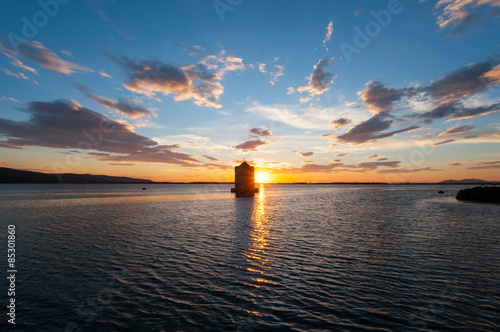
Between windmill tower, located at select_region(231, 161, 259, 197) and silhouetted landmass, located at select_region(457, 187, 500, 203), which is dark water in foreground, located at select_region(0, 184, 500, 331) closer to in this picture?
silhouetted landmass, located at select_region(457, 187, 500, 203)

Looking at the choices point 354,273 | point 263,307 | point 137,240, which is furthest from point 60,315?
point 354,273

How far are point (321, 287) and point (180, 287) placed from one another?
7.77 meters

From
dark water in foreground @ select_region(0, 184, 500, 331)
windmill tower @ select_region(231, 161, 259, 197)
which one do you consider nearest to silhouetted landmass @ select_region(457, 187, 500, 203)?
dark water in foreground @ select_region(0, 184, 500, 331)

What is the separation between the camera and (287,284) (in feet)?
43.4

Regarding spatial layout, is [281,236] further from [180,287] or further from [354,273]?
[180,287]

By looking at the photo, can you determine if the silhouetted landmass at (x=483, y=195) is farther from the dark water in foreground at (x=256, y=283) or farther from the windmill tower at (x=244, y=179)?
the windmill tower at (x=244, y=179)

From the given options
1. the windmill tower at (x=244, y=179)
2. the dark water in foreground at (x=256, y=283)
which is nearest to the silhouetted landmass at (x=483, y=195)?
the dark water in foreground at (x=256, y=283)

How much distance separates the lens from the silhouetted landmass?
223 ft

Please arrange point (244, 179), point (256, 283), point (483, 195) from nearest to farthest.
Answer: point (256, 283) → point (483, 195) → point (244, 179)

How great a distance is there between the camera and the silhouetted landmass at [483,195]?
67.9 metres

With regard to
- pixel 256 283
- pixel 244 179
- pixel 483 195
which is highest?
pixel 244 179

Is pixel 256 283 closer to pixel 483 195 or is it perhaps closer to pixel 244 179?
pixel 244 179

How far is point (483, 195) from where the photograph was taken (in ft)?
237

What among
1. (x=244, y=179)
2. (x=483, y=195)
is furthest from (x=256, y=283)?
(x=483, y=195)
